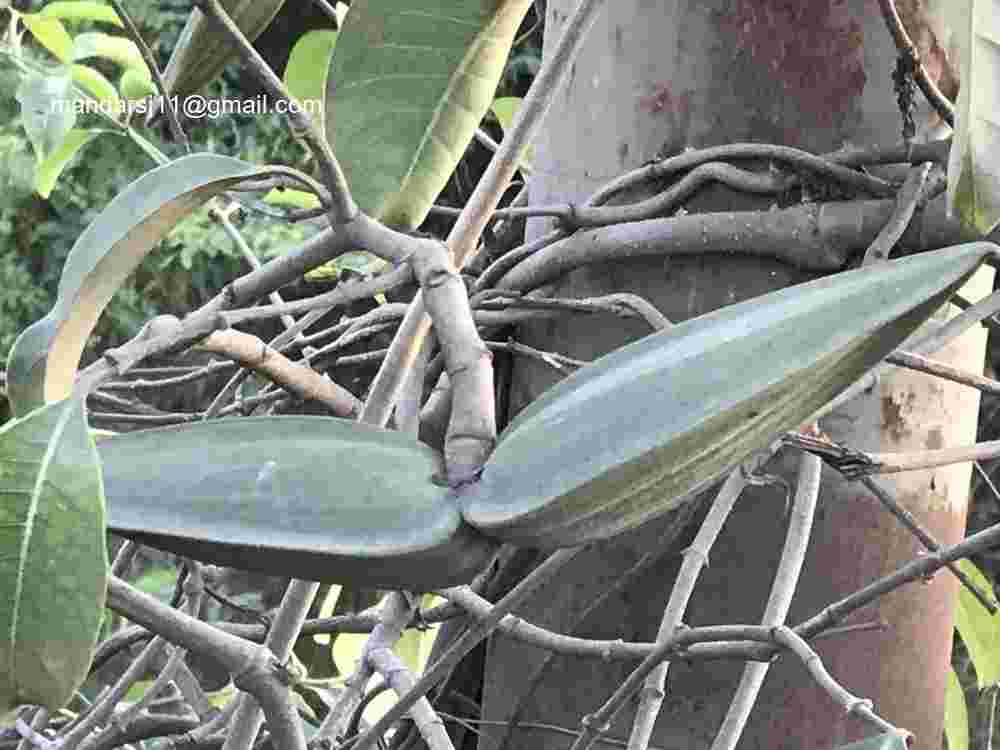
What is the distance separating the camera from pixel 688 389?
0.22m

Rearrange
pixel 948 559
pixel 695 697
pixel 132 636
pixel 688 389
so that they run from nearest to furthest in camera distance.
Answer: pixel 688 389
pixel 948 559
pixel 695 697
pixel 132 636

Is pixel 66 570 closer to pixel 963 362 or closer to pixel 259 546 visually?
pixel 259 546

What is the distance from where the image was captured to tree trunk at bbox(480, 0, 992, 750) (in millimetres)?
469

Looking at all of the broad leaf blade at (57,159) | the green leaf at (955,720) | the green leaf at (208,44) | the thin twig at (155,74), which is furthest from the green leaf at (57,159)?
the green leaf at (955,720)

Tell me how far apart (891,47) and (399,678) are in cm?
28

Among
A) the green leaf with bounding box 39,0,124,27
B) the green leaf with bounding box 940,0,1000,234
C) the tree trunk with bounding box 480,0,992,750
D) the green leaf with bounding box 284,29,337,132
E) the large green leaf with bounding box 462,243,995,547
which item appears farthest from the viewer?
the green leaf with bounding box 39,0,124,27

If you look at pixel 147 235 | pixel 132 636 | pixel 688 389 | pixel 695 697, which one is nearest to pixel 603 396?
pixel 688 389

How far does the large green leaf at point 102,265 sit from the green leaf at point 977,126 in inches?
7.3

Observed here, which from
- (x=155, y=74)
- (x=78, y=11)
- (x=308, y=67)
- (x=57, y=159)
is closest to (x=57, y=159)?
(x=57, y=159)

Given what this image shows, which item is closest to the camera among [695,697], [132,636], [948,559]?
[948,559]

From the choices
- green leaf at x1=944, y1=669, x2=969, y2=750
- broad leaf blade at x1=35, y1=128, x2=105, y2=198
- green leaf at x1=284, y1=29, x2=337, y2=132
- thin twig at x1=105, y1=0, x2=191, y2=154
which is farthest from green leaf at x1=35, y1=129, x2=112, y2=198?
green leaf at x1=944, y1=669, x2=969, y2=750

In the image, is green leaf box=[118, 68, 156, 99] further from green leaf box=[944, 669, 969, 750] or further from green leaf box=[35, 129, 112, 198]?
green leaf box=[944, 669, 969, 750]

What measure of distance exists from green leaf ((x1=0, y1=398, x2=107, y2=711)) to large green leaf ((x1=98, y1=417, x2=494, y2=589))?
0.03ft

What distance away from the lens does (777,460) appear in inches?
18.6
